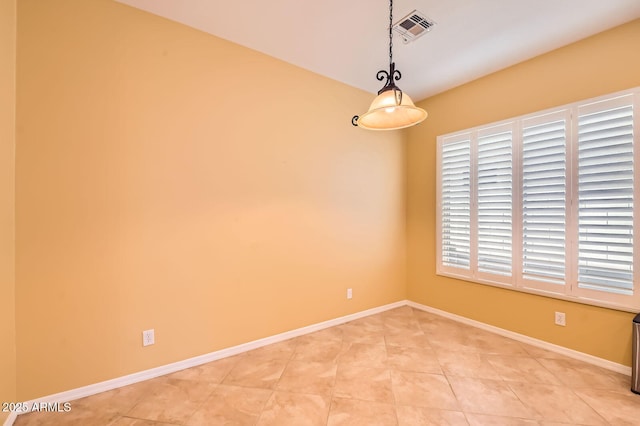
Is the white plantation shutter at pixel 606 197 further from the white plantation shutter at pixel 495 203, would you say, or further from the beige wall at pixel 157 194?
the beige wall at pixel 157 194

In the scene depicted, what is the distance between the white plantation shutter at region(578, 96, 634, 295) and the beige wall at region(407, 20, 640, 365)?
24 centimetres

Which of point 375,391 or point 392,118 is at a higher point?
point 392,118

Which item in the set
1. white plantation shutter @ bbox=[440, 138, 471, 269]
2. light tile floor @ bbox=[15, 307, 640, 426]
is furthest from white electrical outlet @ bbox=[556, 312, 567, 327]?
white plantation shutter @ bbox=[440, 138, 471, 269]

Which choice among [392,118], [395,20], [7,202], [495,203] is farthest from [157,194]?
[495,203]

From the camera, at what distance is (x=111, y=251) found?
1988mm

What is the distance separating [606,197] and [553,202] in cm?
35

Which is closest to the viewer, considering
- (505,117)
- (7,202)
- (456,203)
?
(7,202)

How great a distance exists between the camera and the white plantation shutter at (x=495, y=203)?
2.86 m

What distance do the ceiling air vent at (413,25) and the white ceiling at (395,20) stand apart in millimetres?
48

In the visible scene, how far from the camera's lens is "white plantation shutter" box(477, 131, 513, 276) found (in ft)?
9.39

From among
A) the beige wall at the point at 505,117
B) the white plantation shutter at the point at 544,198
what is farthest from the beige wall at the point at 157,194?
the white plantation shutter at the point at 544,198

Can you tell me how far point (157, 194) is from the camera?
2.15 meters

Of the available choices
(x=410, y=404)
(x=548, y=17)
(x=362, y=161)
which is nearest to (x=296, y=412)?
(x=410, y=404)

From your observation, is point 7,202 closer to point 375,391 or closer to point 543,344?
point 375,391
